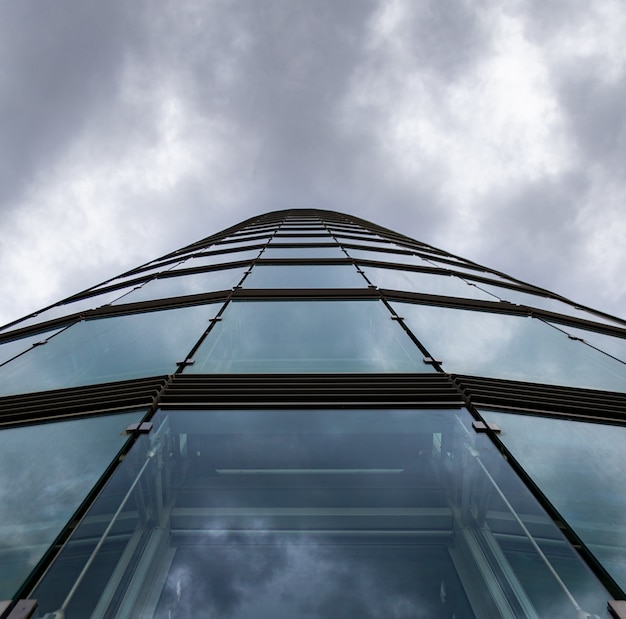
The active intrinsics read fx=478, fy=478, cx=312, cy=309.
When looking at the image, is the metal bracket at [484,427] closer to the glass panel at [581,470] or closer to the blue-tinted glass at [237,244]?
the glass panel at [581,470]

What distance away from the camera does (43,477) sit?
10.3 feet

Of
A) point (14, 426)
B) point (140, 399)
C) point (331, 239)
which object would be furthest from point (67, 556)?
point (331, 239)

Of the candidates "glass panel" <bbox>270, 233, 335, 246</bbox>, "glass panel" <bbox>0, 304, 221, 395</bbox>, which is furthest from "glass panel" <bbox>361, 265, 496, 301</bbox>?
"glass panel" <bbox>270, 233, 335, 246</bbox>

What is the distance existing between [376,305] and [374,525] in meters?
3.89

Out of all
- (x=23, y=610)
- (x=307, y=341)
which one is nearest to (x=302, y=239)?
(x=307, y=341)

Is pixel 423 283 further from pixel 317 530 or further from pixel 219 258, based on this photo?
pixel 317 530

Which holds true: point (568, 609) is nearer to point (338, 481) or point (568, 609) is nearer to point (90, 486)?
point (338, 481)

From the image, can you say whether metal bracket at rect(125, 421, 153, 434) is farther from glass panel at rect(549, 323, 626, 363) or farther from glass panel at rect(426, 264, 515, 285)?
glass panel at rect(426, 264, 515, 285)

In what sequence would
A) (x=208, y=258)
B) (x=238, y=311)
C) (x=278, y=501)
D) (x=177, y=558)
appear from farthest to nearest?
(x=208, y=258), (x=238, y=311), (x=278, y=501), (x=177, y=558)

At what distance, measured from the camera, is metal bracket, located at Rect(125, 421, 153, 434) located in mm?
3393

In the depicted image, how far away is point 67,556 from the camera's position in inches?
94.0

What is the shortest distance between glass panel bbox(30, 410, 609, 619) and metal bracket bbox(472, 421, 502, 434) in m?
0.07

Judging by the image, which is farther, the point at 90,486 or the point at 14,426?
the point at 14,426

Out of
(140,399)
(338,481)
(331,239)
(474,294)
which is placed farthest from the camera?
(331,239)
